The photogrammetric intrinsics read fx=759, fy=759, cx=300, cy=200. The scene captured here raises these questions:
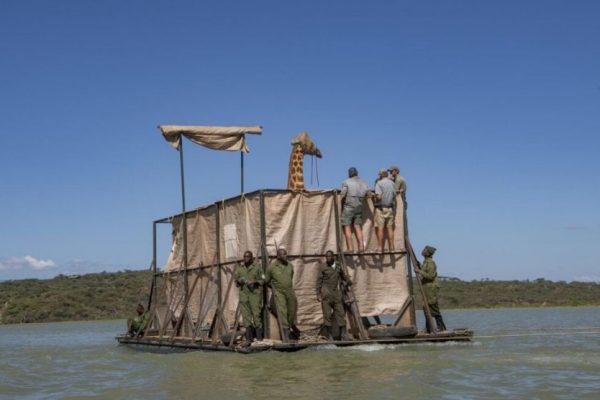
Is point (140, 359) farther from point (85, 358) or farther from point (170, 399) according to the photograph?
point (170, 399)

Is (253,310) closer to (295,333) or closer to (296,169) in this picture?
(295,333)

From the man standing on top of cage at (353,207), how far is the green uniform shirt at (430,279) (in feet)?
6.03

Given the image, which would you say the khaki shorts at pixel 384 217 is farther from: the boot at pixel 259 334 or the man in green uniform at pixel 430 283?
the boot at pixel 259 334

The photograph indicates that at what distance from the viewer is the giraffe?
58.5 ft

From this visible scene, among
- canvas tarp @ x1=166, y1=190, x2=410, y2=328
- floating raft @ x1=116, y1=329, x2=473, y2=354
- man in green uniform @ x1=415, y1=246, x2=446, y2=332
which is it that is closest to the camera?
floating raft @ x1=116, y1=329, x2=473, y2=354

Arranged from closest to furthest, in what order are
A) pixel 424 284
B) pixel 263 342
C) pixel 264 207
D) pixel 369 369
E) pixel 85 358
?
1. pixel 369 369
2. pixel 263 342
3. pixel 264 207
4. pixel 424 284
5. pixel 85 358

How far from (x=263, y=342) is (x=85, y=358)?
6.14m

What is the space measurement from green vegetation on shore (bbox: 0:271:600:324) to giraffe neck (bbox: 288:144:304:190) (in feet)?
115

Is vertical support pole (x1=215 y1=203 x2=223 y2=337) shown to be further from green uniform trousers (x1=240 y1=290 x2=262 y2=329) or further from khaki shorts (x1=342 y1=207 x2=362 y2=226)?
khaki shorts (x1=342 y1=207 x2=362 y2=226)

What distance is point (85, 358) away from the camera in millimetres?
19484

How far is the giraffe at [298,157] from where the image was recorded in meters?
17.8

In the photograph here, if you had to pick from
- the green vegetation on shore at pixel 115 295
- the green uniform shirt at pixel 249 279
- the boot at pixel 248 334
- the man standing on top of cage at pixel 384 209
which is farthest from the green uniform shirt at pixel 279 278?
the green vegetation on shore at pixel 115 295

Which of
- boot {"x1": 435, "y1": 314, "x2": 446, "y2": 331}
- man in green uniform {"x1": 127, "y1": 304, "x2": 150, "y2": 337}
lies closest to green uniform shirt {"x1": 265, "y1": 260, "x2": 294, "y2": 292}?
boot {"x1": 435, "y1": 314, "x2": 446, "y2": 331}

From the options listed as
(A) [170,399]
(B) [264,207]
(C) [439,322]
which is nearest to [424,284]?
(C) [439,322]
